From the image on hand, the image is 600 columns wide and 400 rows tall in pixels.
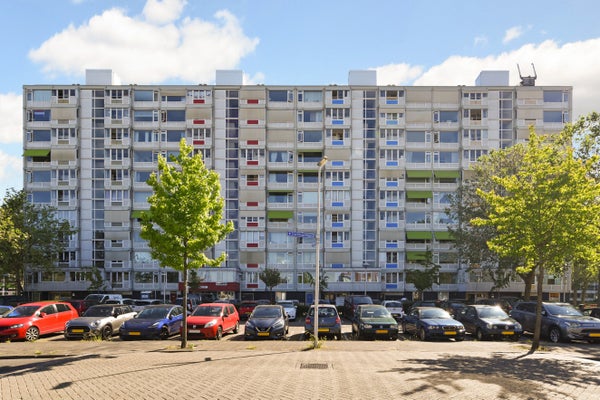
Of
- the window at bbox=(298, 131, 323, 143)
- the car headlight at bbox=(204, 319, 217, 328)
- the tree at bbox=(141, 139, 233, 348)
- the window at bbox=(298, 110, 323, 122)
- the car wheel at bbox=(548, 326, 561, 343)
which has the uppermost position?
the window at bbox=(298, 110, 323, 122)

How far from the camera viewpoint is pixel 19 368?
14.6 m

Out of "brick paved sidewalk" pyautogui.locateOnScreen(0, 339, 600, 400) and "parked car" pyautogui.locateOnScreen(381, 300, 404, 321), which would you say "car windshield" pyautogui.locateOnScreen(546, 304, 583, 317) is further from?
"parked car" pyautogui.locateOnScreen(381, 300, 404, 321)

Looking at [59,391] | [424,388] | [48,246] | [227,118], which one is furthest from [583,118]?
[48,246]

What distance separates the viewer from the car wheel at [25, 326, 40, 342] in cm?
2300

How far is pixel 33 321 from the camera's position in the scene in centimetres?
2339

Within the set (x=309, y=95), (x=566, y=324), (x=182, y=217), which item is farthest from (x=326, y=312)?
(x=309, y=95)

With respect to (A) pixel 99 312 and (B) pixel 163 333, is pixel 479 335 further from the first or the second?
(A) pixel 99 312

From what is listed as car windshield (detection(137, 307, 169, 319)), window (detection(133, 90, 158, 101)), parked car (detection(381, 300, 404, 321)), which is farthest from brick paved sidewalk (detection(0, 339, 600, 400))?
window (detection(133, 90, 158, 101))

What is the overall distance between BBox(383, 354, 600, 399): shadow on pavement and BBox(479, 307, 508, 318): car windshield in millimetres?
8699

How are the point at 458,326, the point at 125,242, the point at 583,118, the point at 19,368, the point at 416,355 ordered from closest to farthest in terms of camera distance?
the point at 19,368 < the point at 416,355 < the point at 458,326 < the point at 583,118 < the point at 125,242

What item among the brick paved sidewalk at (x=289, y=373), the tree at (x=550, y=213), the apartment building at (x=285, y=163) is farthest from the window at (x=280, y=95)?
the brick paved sidewalk at (x=289, y=373)

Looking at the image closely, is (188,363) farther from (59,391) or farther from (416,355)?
(416,355)

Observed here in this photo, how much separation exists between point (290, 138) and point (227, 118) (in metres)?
8.78

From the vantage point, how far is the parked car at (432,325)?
23.1 m
